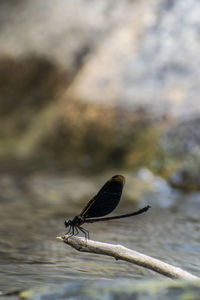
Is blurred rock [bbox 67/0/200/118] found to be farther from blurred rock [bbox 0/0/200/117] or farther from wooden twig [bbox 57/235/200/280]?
wooden twig [bbox 57/235/200/280]

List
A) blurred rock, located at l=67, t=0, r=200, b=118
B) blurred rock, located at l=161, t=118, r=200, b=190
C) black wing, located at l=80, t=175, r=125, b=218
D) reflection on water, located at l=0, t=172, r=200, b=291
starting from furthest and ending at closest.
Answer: blurred rock, located at l=67, t=0, r=200, b=118
blurred rock, located at l=161, t=118, r=200, b=190
reflection on water, located at l=0, t=172, r=200, b=291
black wing, located at l=80, t=175, r=125, b=218

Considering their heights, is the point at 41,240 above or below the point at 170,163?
below

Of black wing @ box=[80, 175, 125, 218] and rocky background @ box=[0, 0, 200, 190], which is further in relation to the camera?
rocky background @ box=[0, 0, 200, 190]

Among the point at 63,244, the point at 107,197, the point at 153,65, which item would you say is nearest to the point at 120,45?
the point at 153,65

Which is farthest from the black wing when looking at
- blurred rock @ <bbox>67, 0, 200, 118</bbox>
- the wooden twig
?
blurred rock @ <bbox>67, 0, 200, 118</bbox>

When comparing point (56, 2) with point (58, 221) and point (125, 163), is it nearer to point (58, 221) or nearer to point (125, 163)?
point (125, 163)

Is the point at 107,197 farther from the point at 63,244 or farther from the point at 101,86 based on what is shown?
the point at 101,86

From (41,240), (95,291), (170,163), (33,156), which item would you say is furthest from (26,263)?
(33,156)
